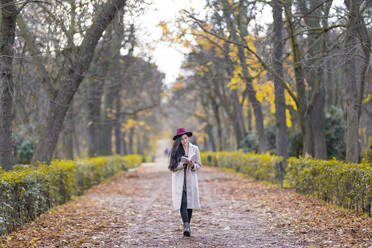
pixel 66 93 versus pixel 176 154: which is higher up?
pixel 66 93

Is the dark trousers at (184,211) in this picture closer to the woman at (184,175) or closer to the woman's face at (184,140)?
the woman at (184,175)

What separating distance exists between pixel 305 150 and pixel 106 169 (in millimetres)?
11756

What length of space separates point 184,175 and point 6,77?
181 inches

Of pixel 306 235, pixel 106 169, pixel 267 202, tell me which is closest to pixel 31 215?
pixel 306 235

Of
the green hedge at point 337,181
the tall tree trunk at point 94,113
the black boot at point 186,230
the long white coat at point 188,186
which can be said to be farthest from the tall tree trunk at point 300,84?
the tall tree trunk at point 94,113

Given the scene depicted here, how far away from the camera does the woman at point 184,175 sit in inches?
296

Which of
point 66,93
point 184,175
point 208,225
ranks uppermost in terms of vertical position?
point 66,93

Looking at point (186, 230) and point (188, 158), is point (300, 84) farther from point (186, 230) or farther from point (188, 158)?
point (186, 230)

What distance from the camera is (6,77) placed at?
9.30 meters

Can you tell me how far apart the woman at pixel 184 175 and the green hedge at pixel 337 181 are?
3.08 meters

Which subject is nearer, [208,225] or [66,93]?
[208,225]

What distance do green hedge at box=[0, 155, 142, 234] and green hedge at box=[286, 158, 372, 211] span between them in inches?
247

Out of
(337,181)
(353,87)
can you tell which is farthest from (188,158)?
(353,87)

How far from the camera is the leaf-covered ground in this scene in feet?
22.5
